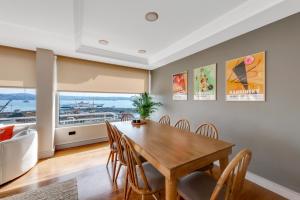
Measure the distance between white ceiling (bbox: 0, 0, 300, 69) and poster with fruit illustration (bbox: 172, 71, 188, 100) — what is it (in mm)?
500

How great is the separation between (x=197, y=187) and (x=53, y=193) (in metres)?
1.82

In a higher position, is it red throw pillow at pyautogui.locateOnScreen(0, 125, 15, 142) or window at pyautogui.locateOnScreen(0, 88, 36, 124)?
window at pyautogui.locateOnScreen(0, 88, 36, 124)

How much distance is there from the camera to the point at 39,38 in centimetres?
260

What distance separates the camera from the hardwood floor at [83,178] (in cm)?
183

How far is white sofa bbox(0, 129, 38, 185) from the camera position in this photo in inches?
79.7

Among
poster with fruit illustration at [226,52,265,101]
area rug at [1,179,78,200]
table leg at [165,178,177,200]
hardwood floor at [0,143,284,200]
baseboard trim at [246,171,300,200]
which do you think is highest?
poster with fruit illustration at [226,52,265,101]

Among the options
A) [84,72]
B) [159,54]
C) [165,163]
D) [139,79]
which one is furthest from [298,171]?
[84,72]

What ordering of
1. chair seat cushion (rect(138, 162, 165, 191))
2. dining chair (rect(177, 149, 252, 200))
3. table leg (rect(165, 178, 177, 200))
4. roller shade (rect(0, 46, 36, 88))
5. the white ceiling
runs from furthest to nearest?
roller shade (rect(0, 46, 36, 88))
the white ceiling
chair seat cushion (rect(138, 162, 165, 191))
table leg (rect(165, 178, 177, 200))
dining chair (rect(177, 149, 252, 200))

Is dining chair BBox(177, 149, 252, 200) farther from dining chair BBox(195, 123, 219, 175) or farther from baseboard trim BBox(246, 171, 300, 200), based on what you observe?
baseboard trim BBox(246, 171, 300, 200)

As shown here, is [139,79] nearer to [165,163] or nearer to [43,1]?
[43,1]

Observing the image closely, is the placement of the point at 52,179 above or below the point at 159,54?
below

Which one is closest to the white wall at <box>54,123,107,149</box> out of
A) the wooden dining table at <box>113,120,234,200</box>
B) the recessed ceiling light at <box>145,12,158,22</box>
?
the wooden dining table at <box>113,120,234,200</box>

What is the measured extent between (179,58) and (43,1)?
106 inches

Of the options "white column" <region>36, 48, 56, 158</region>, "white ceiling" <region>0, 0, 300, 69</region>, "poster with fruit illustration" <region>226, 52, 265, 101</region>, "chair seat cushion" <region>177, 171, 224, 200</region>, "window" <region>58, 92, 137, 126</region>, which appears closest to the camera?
"chair seat cushion" <region>177, 171, 224, 200</region>
